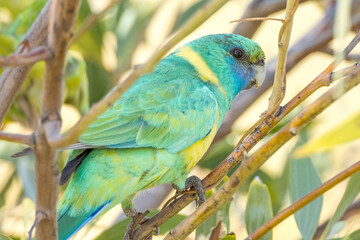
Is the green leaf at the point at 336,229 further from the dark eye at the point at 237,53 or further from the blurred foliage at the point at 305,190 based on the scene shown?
the dark eye at the point at 237,53

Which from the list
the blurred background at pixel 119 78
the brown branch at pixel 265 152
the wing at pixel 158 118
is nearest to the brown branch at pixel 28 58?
the brown branch at pixel 265 152

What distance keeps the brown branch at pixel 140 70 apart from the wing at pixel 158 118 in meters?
0.54

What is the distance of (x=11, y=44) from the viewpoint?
5.14 feet

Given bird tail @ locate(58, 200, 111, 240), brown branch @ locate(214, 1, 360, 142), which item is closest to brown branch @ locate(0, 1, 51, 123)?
bird tail @ locate(58, 200, 111, 240)

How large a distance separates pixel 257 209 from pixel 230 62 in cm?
62

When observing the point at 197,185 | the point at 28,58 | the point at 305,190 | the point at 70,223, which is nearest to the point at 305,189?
the point at 305,190

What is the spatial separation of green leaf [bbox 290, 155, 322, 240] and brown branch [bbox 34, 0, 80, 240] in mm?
611

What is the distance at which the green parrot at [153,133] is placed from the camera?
3.79 feet

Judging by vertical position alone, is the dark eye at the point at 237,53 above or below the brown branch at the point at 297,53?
below

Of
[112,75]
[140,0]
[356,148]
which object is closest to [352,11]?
[356,148]

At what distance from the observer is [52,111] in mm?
621

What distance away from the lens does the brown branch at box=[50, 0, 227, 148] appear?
55cm

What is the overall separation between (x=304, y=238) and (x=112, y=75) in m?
1.04

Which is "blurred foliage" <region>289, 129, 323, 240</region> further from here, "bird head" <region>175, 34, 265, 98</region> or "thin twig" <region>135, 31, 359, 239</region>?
"bird head" <region>175, 34, 265, 98</region>
